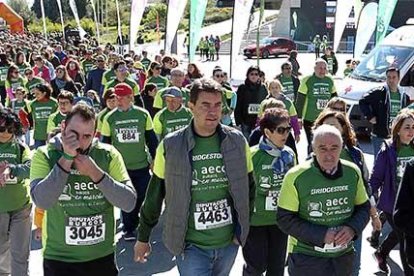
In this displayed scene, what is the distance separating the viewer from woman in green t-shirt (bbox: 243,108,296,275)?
512 centimetres

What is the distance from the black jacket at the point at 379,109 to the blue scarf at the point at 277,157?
4048 millimetres

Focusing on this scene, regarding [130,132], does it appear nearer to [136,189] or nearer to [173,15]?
[136,189]

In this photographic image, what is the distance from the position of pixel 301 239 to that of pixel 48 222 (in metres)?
1.61

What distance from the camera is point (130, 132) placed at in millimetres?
7363

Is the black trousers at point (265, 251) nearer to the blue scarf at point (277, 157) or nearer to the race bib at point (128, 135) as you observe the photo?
the blue scarf at point (277, 157)

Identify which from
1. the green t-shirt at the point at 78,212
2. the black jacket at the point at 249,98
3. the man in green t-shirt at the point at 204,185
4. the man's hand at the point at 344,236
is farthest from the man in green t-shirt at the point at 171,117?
the man's hand at the point at 344,236

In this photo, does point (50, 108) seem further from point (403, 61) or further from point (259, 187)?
point (403, 61)

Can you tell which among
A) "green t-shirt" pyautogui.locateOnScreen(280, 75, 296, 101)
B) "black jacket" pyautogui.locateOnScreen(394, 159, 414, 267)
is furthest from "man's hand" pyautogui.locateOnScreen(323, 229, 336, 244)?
"green t-shirt" pyautogui.locateOnScreen(280, 75, 296, 101)

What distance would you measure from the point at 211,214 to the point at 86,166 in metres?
0.89

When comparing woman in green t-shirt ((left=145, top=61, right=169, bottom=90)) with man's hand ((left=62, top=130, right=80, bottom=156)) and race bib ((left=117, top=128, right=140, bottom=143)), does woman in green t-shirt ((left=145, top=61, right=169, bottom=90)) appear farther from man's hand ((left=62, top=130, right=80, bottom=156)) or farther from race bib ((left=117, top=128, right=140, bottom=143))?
man's hand ((left=62, top=130, right=80, bottom=156))

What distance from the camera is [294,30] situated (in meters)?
56.6

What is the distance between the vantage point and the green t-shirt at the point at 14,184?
538 cm

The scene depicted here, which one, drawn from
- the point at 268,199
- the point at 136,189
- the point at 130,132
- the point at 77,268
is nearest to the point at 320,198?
the point at 268,199

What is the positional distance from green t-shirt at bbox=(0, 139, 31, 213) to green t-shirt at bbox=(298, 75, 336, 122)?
19.3 ft
